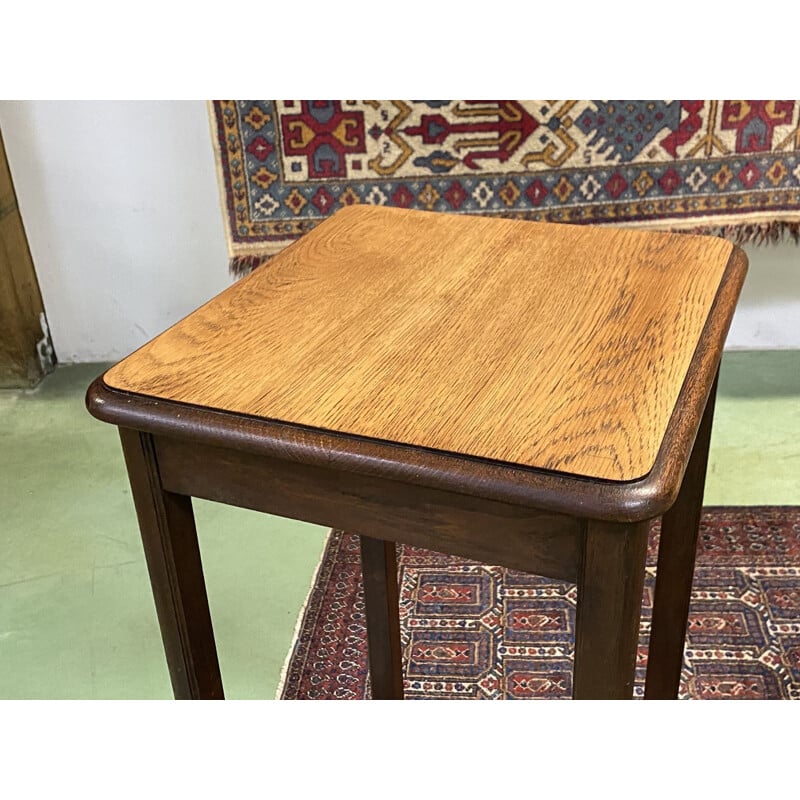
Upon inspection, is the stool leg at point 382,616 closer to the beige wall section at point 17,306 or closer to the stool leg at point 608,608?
the stool leg at point 608,608

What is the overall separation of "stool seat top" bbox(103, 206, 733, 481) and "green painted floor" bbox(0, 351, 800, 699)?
676 millimetres

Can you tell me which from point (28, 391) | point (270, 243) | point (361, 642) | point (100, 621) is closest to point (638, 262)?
point (361, 642)

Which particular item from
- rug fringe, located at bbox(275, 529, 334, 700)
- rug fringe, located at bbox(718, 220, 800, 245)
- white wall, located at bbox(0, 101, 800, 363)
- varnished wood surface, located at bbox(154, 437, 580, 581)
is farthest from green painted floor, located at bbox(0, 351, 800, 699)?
varnished wood surface, located at bbox(154, 437, 580, 581)

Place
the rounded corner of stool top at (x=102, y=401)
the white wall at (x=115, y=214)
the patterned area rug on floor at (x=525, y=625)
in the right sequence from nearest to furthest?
the rounded corner of stool top at (x=102, y=401)
the patterned area rug on floor at (x=525, y=625)
the white wall at (x=115, y=214)

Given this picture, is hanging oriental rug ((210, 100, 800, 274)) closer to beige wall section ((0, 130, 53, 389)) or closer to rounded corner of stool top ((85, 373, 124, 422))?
beige wall section ((0, 130, 53, 389))

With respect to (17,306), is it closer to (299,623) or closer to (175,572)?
(299,623)

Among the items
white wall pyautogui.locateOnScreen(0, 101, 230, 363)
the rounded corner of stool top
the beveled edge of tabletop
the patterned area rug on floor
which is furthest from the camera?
white wall pyautogui.locateOnScreen(0, 101, 230, 363)

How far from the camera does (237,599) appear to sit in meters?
1.54

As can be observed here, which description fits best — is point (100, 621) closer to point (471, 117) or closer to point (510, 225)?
point (510, 225)

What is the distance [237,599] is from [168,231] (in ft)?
3.37

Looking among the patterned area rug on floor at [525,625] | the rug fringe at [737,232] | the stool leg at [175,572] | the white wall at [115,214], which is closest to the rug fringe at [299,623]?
the patterned area rug on floor at [525,625]

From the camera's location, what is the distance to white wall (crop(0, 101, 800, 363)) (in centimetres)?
213

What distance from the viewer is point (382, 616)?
3.87 ft

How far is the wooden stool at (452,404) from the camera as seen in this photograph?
654 mm
